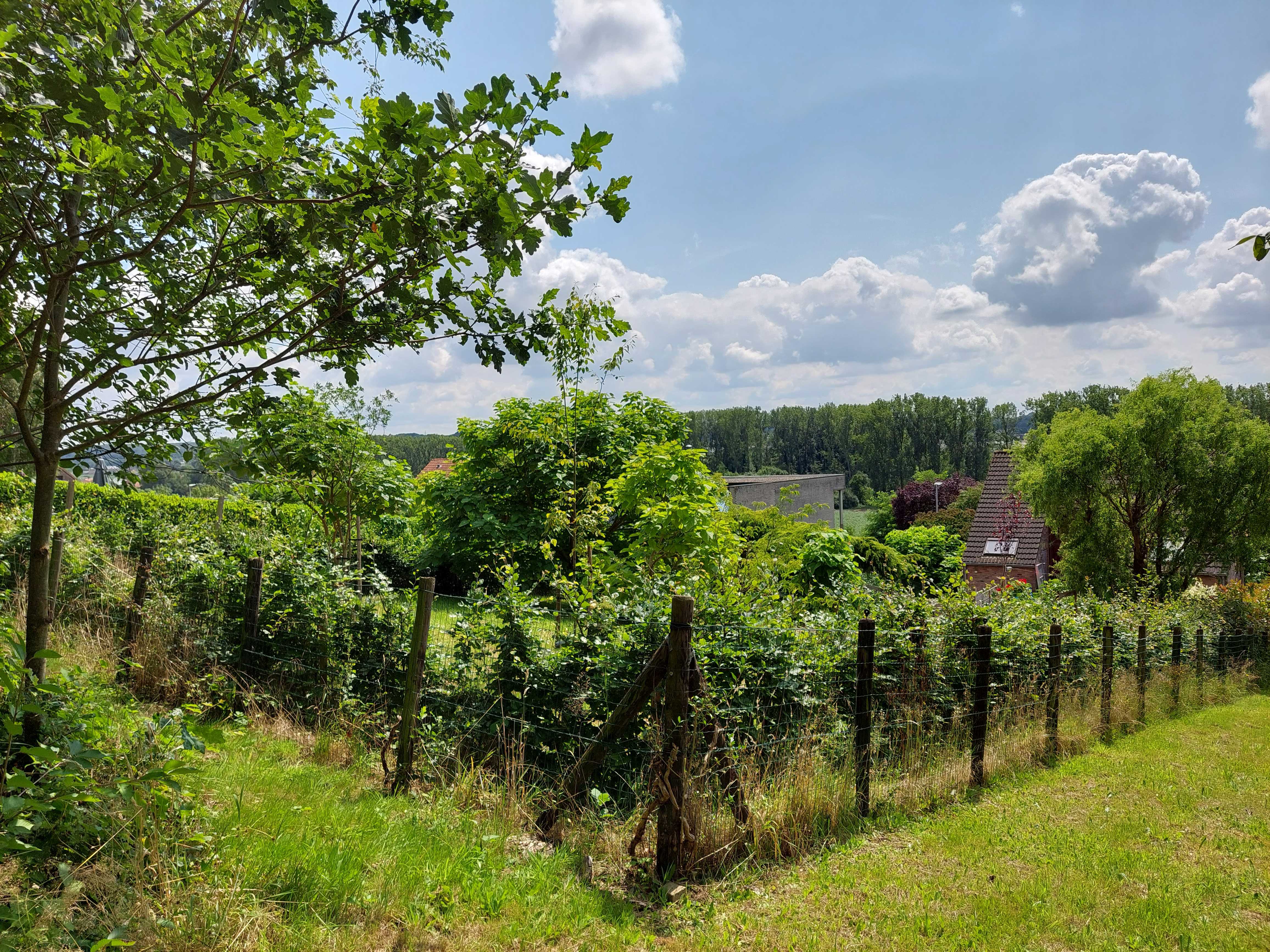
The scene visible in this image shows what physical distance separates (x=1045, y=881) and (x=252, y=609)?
659 cm

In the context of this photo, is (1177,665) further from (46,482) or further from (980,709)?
(46,482)

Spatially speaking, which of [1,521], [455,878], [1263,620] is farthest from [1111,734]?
[1,521]

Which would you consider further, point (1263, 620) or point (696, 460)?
point (1263, 620)

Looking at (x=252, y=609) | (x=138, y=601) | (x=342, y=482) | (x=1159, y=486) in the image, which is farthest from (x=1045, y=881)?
(x=1159, y=486)

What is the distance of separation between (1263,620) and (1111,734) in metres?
12.2

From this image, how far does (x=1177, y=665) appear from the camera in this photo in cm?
1208

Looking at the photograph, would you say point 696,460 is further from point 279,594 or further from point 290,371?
point 290,371

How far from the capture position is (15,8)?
2020mm

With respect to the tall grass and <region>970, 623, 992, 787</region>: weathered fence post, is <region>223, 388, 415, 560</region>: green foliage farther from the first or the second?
<region>970, 623, 992, 787</region>: weathered fence post

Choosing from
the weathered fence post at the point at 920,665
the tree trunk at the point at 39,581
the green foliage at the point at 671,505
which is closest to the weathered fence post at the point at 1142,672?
the weathered fence post at the point at 920,665

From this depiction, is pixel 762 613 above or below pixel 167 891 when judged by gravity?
above

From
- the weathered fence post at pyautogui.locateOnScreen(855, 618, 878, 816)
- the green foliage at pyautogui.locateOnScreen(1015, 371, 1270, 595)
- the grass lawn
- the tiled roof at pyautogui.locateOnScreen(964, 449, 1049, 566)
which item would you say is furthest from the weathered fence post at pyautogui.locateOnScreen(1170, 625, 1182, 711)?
the tiled roof at pyautogui.locateOnScreen(964, 449, 1049, 566)

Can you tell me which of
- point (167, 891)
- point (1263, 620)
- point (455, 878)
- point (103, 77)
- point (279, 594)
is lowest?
point (1263, 620)

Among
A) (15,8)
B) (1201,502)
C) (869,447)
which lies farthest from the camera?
(869,447)
